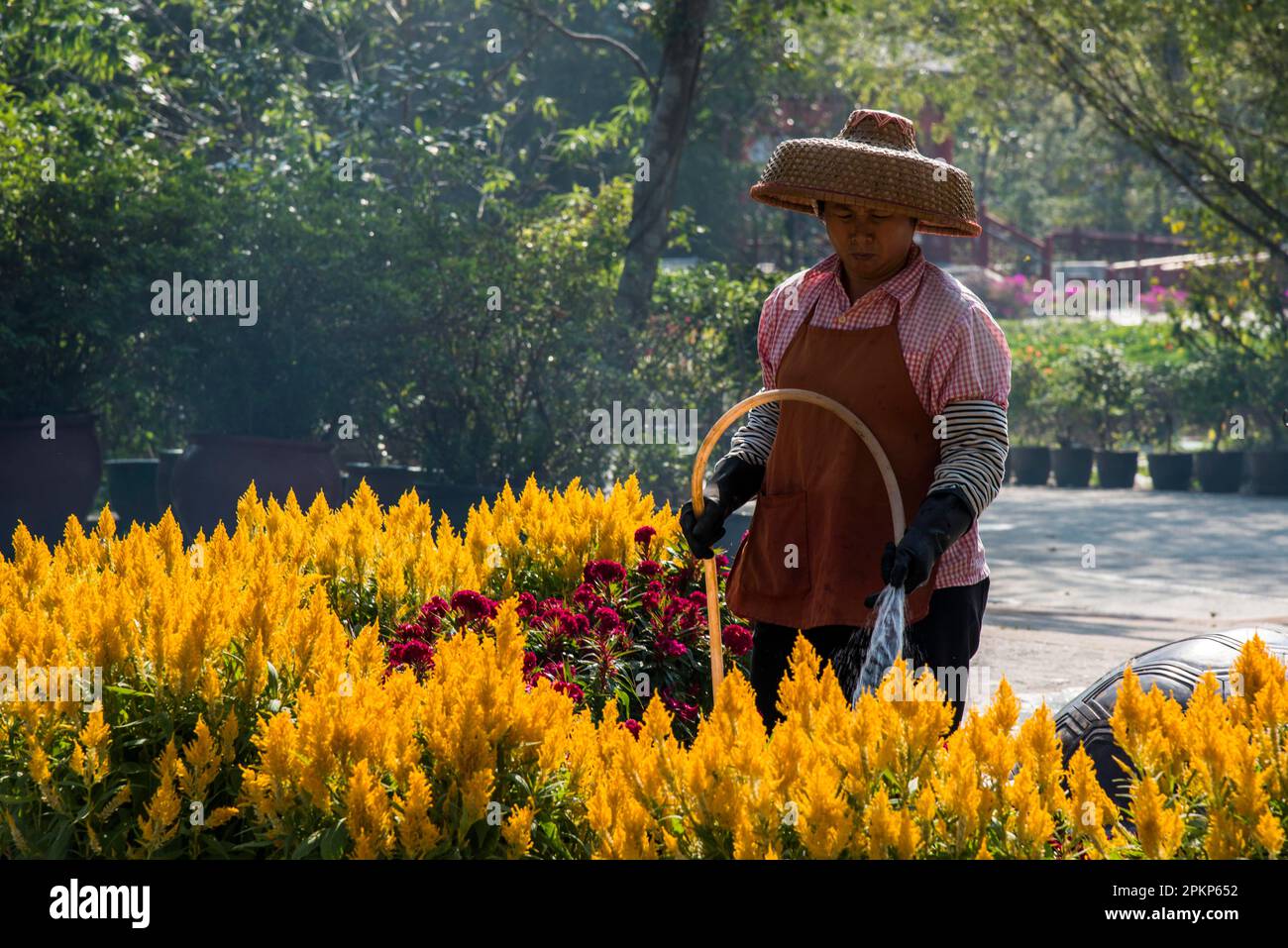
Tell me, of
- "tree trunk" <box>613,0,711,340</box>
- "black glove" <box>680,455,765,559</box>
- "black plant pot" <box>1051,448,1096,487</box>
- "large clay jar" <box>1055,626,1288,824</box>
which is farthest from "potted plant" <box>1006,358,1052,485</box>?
"black glove" <box>680,455,765,559</box>

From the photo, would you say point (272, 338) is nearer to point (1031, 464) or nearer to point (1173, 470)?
point (1031, 464)

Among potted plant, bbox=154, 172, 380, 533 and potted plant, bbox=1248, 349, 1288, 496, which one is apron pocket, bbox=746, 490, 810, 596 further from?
potted plant, bbox=1248, 349, 1288, 496

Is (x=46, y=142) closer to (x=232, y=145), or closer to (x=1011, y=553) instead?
(x=232, y=145)

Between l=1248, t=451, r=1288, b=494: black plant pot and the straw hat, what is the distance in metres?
15.0

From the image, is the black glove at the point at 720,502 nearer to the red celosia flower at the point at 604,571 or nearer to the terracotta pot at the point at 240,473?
the red celosia flower at the point at 604,571

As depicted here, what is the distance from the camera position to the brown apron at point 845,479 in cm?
385

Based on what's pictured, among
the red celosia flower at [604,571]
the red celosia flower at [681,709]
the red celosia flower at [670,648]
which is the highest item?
the red celosia flower at [604,571]

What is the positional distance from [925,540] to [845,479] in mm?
480

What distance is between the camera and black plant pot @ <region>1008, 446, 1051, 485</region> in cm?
1945

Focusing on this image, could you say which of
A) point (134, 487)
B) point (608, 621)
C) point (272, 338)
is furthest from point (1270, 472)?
point (608, 621)

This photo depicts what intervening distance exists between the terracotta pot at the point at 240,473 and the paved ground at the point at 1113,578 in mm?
4735

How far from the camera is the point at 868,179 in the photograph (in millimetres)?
3719

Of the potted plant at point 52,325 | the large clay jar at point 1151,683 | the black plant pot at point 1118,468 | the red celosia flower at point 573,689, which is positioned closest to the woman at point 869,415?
the red celosia flower at point 573,689
